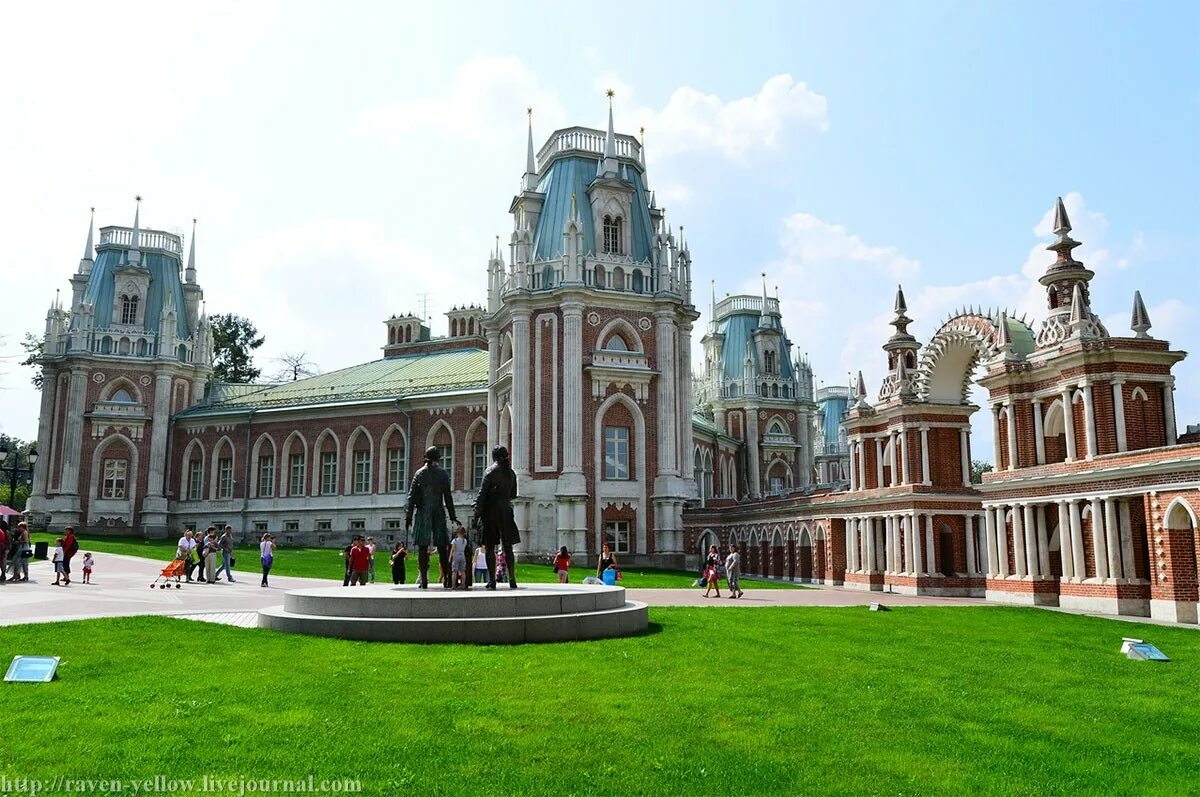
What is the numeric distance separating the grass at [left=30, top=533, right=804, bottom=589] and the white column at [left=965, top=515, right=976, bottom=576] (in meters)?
7.02

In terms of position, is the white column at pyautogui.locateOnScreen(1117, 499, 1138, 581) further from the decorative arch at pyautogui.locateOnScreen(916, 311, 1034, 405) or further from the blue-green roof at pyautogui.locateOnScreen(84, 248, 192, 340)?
the blue-green roof at pyautogui.locateOnScreen(84, 248, 192, 340)

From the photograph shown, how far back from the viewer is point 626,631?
17438 millimetres

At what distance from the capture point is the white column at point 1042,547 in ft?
97.9

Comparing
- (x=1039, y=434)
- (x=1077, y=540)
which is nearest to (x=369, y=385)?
(x=1039, y=434)

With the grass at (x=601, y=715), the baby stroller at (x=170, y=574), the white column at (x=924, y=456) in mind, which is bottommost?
the grass at (x=601, y=715)

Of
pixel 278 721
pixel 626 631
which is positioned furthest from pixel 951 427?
pixel 278 721

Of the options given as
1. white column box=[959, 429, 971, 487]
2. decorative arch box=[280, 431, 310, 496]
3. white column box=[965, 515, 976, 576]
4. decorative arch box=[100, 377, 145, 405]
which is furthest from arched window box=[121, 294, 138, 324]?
white column box=[965, 515, 976, 576]

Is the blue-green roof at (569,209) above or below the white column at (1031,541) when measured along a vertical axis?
above

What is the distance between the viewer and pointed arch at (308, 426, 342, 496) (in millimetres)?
58750

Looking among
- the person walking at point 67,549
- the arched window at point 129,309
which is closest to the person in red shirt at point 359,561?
the person walking at point 67,549

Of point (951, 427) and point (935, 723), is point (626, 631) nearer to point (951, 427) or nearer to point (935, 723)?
point (935, 723)

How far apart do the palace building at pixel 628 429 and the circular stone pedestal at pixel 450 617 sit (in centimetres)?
1718

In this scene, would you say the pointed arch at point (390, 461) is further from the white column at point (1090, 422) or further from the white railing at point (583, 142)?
the white column at point (1090, 422)

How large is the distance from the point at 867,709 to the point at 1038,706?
244cm
